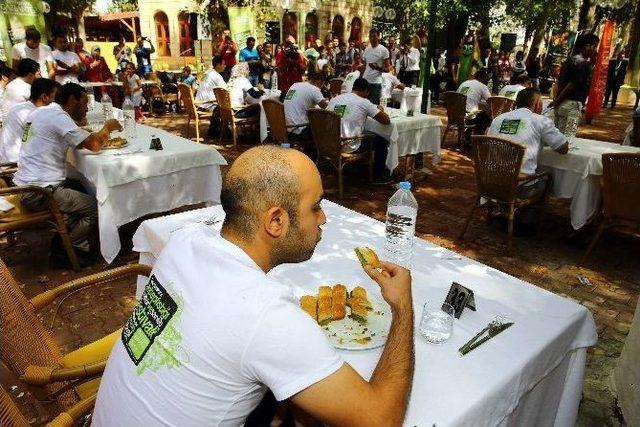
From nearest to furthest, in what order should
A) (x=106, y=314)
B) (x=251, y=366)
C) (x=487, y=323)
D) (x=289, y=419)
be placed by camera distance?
(x=251, y=366)
(x=289, y=419)
(x=487, y=323)
(x=106, y=314)

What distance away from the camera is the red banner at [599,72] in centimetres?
1018

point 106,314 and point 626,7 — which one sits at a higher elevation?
point 626,7

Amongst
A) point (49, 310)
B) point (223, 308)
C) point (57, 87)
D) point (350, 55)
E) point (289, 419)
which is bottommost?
point (49, 310)

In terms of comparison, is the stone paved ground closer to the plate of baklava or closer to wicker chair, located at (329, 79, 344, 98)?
the plate of baklava

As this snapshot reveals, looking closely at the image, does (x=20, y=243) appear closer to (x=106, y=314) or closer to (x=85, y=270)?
(x=85, y=270)

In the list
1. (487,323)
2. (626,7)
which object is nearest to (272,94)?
(487,323)

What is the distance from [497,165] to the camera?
4125mm

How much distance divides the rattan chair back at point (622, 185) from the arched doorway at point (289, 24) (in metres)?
24.3

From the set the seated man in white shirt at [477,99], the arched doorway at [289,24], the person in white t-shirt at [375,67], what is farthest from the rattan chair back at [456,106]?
the arched doorway at [289,24]

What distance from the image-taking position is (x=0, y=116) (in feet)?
18.7

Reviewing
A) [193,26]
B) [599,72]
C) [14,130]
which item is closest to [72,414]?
[14,130]

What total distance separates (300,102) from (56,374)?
5.58 m

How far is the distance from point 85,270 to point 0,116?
3.30 m

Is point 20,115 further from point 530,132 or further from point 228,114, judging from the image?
point 530,132
